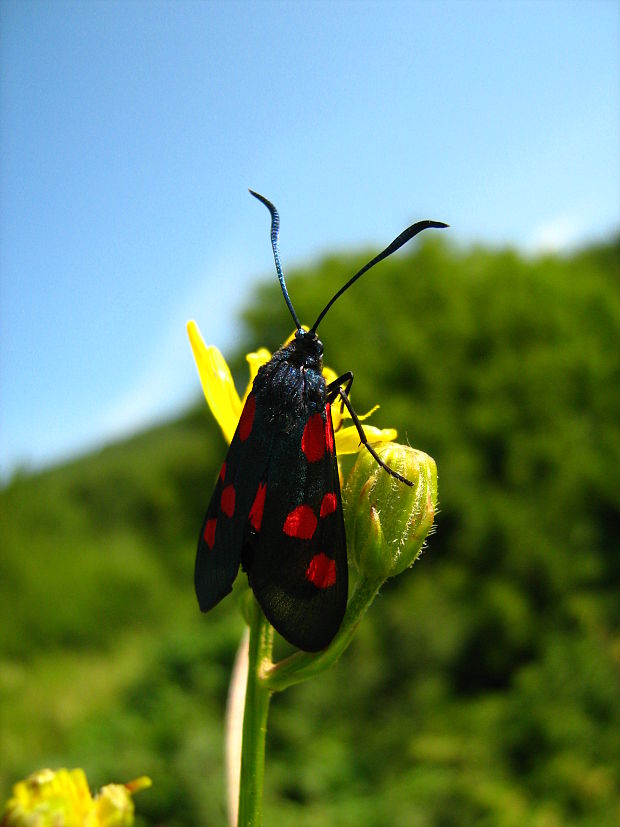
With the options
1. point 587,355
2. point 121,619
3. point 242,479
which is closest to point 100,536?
point 121,619

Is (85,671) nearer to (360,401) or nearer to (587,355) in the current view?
(360,401)

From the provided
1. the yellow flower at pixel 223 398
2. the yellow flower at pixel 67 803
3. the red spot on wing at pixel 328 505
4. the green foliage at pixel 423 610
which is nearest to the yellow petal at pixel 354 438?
the yellow flower at pixel 223 398

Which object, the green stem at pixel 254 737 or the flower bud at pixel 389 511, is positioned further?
the flower bud at pixel 389 511

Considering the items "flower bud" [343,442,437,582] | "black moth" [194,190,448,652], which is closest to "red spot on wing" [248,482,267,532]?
"black moth" [194,190,448,652]

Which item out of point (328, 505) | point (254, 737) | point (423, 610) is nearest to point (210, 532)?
point (328, 505)

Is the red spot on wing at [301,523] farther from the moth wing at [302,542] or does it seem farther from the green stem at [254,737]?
the green stem at [254,737]

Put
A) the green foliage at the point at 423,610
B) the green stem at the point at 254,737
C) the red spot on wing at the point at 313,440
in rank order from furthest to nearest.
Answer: the green foliage at the point at 423,610 → the red spot on wing at the point at 313,440 → the green stem at the point at 254,737

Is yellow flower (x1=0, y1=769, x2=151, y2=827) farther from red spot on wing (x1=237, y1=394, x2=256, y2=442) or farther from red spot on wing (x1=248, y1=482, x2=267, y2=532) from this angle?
red spot on wing (x1=237, y1=394, x2=256, y2=442)
